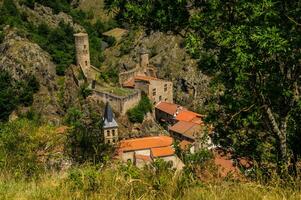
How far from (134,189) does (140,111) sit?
3665 centimetres

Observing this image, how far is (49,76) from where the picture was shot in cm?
5159

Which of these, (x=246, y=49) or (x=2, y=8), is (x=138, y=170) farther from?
(x=2, y=8)

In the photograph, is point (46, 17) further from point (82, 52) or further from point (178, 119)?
point (178, 119)

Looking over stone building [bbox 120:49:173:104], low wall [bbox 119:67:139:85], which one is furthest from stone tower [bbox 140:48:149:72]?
low wall [bbox 119:67:139:85]

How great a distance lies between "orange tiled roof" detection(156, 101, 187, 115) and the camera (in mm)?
44406

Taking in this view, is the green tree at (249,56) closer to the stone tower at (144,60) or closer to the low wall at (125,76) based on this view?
the low wall at (125,76)

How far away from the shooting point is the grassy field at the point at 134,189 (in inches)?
209

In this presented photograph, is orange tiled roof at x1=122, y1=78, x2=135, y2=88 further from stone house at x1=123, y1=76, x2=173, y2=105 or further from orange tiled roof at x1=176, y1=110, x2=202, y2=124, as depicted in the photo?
orange tiled roof at x1=176, y1=110, x2=202, y2=124

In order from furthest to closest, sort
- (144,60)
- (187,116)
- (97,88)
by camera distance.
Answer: (144,60)
(97,88)
(187,116)

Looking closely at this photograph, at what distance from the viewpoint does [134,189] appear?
570cm

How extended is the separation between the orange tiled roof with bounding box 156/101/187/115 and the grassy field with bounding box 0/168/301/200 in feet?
125

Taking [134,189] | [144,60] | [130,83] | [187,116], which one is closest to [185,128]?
[187,116]

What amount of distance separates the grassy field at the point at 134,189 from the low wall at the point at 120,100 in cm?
3495

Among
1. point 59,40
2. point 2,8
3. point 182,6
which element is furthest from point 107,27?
point 182,6
